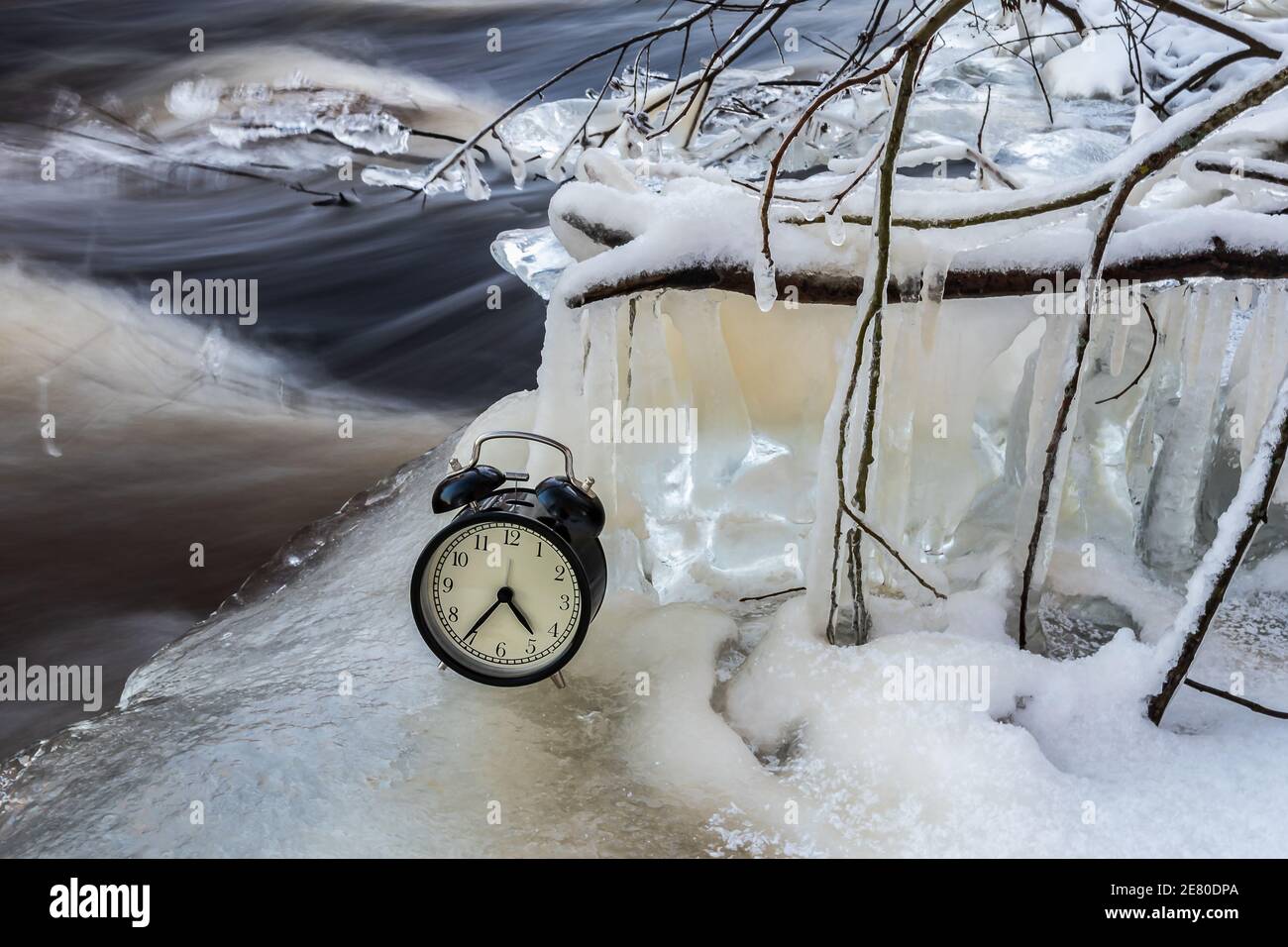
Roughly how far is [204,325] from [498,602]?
2129 mm

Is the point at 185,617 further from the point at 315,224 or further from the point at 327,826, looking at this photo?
the point at 315,224

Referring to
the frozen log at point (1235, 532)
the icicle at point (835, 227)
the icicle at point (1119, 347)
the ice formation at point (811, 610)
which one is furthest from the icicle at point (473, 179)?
the frozen log at point (1235, 532)

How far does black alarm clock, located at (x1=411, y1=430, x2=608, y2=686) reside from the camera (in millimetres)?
1117

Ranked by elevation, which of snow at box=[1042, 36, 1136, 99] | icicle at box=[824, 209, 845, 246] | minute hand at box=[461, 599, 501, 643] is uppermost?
snow at box=[1042, 36, 1136, 99]

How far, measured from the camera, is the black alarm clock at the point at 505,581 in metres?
1.12

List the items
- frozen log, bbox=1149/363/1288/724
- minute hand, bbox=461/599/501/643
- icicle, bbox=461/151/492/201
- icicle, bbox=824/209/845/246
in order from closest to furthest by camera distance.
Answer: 1. frozen log, bbox=1149/363/1288/724
2. icicle, bbox=824/209/845/246
3. minute hand, bbox=461/599/501/643
4. icicle, bbox=461/151/492/201

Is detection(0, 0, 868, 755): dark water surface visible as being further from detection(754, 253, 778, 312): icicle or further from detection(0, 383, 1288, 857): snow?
detection(754, 253, 778, 312): icicle

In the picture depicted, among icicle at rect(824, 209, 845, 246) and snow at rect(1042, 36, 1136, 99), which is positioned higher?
snow at rect(1042, 36, 1136, 99)

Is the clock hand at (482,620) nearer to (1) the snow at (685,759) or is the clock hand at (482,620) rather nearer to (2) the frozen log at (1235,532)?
(1) the snow at (685,759)

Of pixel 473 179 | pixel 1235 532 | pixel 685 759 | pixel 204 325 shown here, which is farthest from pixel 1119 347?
pixel 204 325

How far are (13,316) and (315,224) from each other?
1042 mm

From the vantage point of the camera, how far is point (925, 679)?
1067 millimetres

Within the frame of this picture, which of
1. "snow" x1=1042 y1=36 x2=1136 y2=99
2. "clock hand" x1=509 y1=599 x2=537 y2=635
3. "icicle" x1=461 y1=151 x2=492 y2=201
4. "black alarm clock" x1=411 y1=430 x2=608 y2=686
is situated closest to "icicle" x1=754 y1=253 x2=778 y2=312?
"black alarm clock" x1=411 y1=430 x2=608 y2=686

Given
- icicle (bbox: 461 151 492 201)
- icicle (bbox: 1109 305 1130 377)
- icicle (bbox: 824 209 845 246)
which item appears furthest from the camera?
icicle (bbox: 461 151 492 201)
